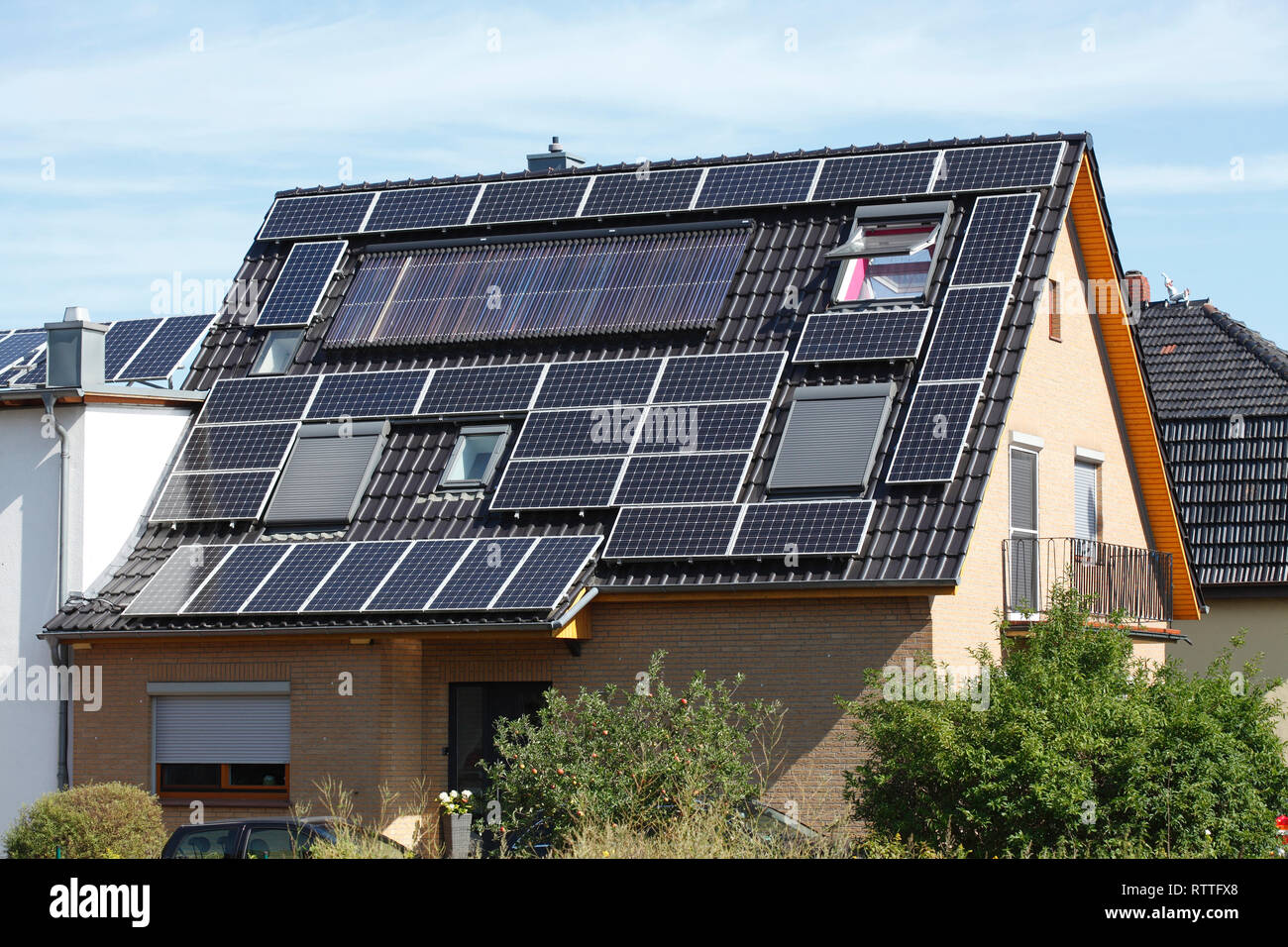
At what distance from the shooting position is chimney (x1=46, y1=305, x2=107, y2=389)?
20.9 m

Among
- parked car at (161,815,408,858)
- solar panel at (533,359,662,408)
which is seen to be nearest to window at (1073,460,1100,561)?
solar panel at (533,359,662,408)

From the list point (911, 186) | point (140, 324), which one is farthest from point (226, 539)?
point (911, 186)

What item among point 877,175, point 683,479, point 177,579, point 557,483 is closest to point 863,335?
point 683,479

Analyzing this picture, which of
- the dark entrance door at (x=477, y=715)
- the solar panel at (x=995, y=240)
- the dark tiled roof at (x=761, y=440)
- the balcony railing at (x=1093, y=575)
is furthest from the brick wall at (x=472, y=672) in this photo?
the solar panel at (x=995, y=240)

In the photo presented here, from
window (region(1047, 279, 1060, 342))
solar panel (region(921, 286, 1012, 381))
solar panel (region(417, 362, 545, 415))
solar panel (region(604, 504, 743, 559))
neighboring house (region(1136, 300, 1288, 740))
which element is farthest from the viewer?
neighboring house (region(1136, 300, 1288, 740))

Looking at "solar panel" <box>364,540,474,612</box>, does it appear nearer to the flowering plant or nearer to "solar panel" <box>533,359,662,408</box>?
the flowering plant

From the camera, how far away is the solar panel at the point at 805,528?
58.0 feet

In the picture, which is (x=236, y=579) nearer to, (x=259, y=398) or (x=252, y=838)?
(x=259, y=398)

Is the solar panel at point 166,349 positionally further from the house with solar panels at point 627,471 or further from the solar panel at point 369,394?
the solar panel at point 369,394

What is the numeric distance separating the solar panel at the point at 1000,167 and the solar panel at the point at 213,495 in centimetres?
977

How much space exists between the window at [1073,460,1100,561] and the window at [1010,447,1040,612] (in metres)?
1.60

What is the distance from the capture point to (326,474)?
832 inches

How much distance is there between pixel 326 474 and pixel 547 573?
4379mm
